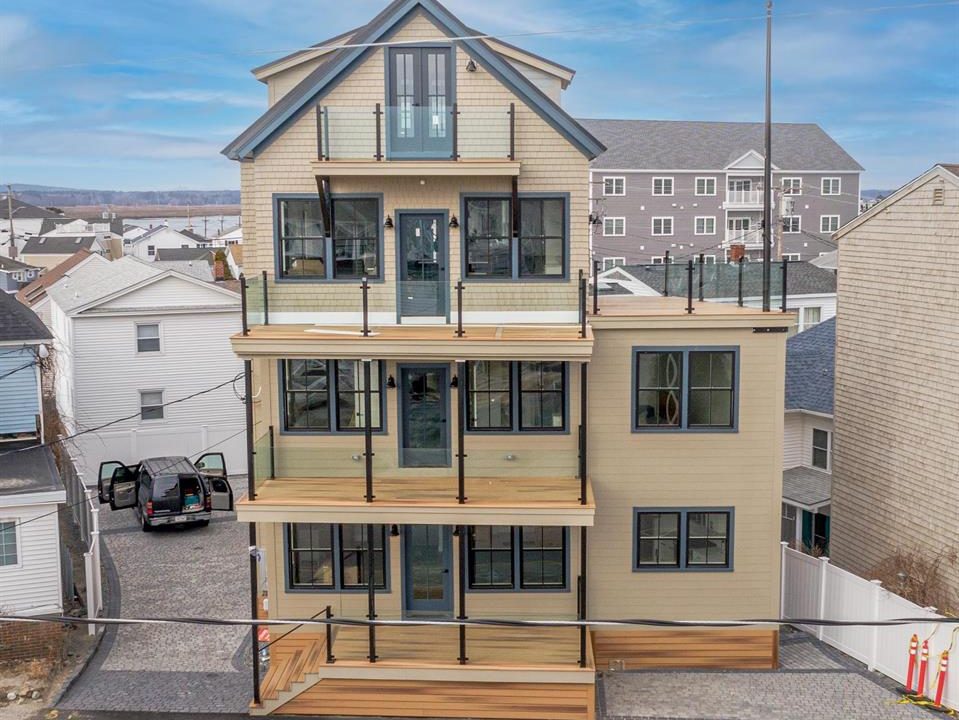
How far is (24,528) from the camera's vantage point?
1955 centimetres

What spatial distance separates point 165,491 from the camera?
27203 millimetres

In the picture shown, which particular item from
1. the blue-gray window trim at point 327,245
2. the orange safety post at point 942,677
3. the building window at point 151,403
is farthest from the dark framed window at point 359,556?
the building window at point 151,403

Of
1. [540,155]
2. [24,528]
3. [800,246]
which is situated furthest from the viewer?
[800,246]

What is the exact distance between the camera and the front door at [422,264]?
1803 cm

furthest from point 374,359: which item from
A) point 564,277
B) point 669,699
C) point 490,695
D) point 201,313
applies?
point 201,313

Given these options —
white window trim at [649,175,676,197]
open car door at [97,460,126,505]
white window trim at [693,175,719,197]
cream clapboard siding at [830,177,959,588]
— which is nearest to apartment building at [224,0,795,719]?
cream clapboard siding at [830,177,959,588]

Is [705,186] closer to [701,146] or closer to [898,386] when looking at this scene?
[701,146]

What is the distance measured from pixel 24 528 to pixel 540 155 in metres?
12.0

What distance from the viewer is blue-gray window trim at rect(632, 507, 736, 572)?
1811 centimetres

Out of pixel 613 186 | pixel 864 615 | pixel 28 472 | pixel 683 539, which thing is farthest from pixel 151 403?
pixel 613 186

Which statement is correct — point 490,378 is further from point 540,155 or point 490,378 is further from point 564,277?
point 540,155

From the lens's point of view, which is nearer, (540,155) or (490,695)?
(490,695)

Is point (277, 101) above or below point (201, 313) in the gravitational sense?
above

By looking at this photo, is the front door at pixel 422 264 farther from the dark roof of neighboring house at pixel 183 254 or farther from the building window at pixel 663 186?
the dark roof of neighboring house at pixel 183 254
